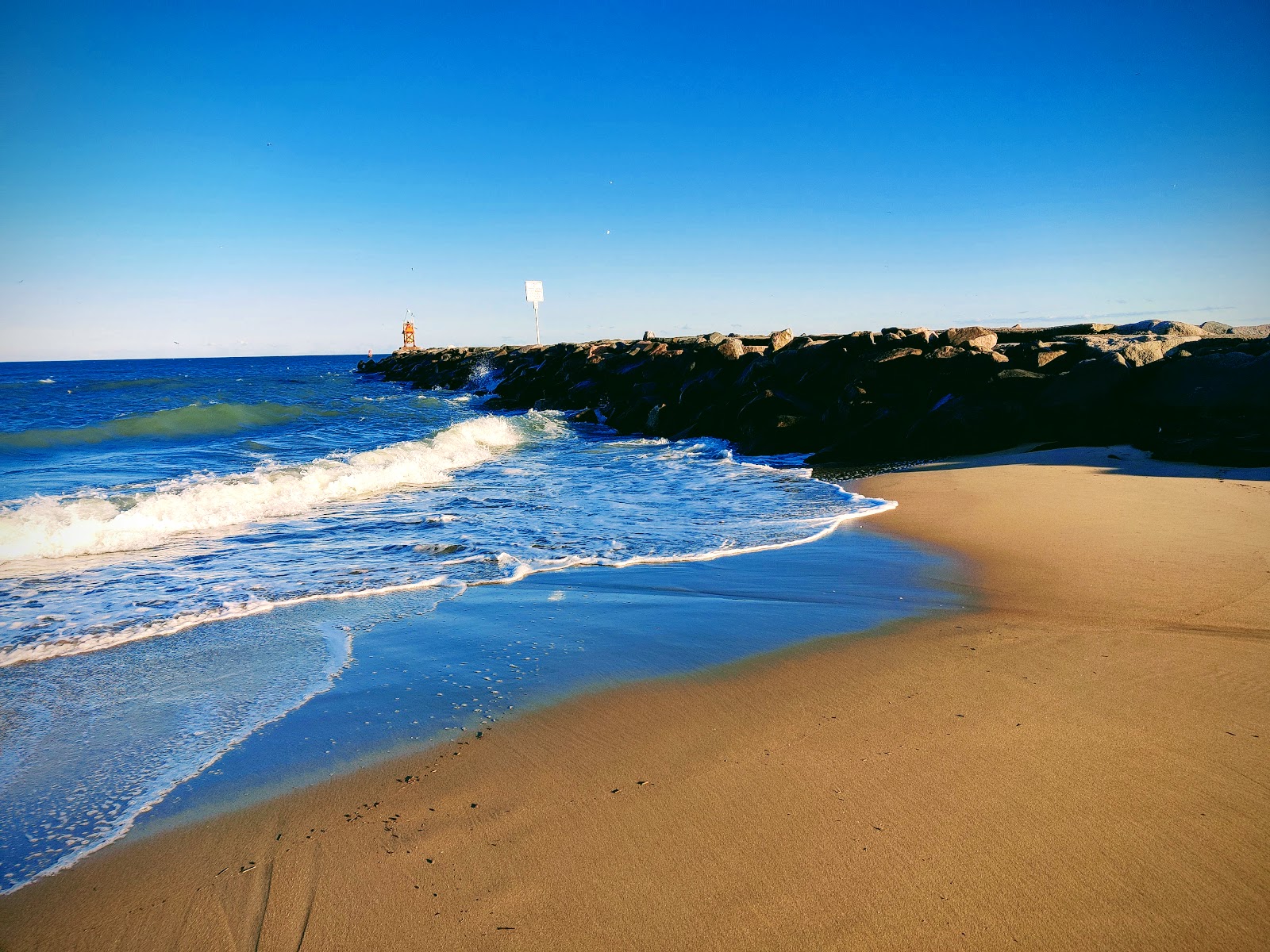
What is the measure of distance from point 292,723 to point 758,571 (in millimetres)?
3331

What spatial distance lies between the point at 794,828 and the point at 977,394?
10552mm

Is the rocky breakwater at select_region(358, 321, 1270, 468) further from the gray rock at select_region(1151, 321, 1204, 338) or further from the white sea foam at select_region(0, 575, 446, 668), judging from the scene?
the white sea foam at select_region(0, 575, 446, 668)

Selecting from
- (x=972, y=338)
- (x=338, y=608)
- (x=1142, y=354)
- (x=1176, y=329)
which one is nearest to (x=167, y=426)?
(x=338, y=608)

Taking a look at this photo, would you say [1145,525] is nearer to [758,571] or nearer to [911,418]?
[758,571]

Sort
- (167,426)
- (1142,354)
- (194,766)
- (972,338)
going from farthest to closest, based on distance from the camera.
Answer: (167,426)
(972,338)
(1142,354)
(194,766)

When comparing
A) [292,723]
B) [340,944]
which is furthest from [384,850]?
[292,723]

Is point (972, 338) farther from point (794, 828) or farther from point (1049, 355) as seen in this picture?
point (794, 828)

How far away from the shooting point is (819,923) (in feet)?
6.05

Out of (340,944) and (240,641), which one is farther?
(240,641)

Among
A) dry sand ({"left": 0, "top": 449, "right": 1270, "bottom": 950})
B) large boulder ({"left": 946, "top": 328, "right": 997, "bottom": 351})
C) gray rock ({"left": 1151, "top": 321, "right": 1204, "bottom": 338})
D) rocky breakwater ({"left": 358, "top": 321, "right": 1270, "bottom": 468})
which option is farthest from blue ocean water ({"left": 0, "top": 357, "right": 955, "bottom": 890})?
gray rock ({"left": 1151, "top": 321, "right": 1204, "bottom": 338})

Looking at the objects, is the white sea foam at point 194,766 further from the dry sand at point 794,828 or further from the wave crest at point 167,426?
the wave crest at point 167,426

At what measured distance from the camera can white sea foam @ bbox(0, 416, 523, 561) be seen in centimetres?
653

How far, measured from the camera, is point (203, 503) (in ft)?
26.7

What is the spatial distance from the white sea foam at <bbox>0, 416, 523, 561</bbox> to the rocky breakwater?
5.88 m
